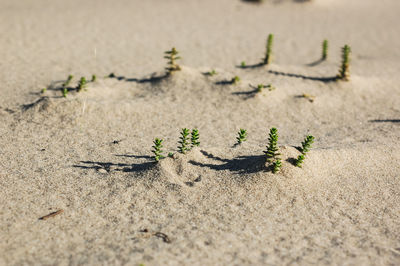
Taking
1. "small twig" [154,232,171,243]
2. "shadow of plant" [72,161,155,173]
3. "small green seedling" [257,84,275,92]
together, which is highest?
"small green seedling" [257,84,275,92]

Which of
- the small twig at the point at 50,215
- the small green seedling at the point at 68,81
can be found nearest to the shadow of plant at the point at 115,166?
the small twig at the point at 50,215

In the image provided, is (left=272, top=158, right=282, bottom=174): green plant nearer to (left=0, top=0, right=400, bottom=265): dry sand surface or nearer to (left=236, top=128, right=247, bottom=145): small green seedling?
(left=0, top=0, right=400, bottom=265): dry sand surface

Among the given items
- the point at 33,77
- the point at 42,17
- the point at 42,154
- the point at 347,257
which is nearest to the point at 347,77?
the point at 347,257

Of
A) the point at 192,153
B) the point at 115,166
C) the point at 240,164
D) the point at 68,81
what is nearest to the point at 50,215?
the point at 115,166

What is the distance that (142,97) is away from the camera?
717 cm

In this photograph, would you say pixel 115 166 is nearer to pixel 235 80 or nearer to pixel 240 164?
pixel 240 164

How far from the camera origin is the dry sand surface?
380 cm

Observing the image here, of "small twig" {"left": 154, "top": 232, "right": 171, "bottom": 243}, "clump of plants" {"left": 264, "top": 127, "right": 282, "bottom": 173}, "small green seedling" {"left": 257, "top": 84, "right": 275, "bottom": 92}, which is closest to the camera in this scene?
"small twig" {"left": 154, "top": 232, "right": 171, "bottom": 243}

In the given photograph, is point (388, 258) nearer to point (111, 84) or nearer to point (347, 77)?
point (347, 77)

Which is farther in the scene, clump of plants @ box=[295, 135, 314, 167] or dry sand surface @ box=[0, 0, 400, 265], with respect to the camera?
clump of plants @ box=[295, 135, 314, 167]

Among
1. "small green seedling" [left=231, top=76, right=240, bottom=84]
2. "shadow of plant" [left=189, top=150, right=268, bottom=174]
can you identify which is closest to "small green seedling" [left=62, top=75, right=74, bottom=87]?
"small green seedling" [left=231, top=76, right=240, bottom=84]

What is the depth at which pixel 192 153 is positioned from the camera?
5105mm

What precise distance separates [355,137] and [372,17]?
32.1 ft

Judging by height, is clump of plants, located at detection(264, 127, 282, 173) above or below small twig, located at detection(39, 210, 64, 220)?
above
